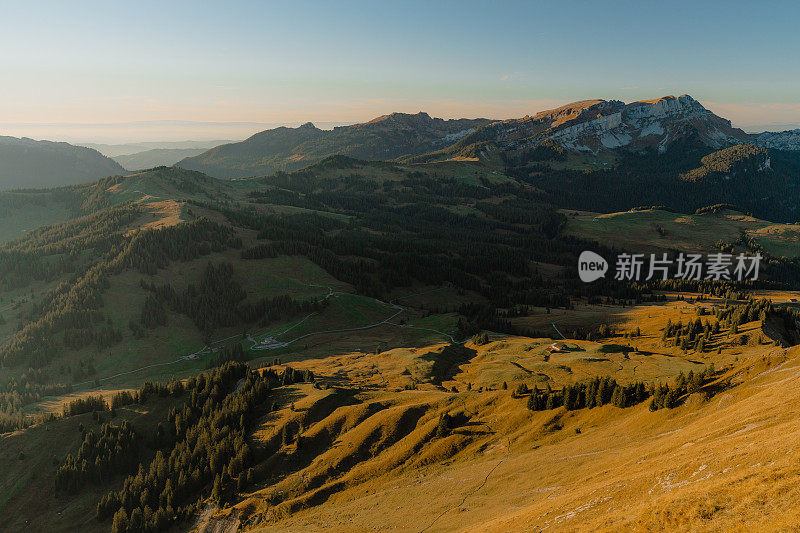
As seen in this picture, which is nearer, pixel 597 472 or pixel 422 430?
pixel 597 472

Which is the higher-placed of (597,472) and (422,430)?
(597,472)

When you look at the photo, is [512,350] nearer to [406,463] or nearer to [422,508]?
[406,463]

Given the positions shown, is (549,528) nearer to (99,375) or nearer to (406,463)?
(406,463)

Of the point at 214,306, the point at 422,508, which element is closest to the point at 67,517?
the point at 422,508

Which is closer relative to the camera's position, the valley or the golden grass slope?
the golden grass slope

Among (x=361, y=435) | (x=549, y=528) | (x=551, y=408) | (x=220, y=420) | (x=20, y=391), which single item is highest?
(x=549, y=528)

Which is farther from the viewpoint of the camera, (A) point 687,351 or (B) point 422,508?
(A) point 687,351

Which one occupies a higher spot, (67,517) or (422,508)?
(422,508)

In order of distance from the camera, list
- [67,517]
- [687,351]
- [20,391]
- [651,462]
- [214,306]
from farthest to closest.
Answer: [214,306], [20,391], [687,351], [67,517], [651,462]

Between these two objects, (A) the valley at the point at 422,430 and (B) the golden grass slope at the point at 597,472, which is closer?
(B) the golden grass slope at the point at 597,472

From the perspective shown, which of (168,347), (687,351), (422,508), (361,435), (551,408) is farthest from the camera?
(168,347)
